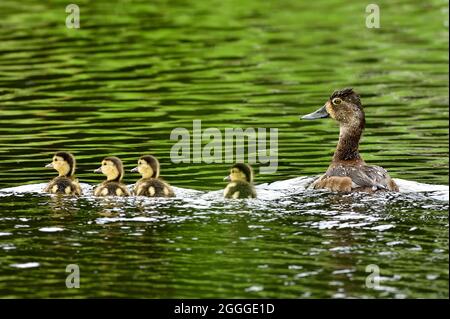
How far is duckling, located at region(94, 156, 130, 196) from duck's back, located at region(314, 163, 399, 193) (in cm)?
188

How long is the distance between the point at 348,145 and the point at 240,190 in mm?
1785

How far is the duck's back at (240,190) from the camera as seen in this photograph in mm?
12234

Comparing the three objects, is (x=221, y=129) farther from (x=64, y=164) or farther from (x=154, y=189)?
(x=154, y=189)

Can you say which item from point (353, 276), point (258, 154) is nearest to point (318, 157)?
point (258, 154)

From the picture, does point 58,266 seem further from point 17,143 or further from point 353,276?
point 17,143

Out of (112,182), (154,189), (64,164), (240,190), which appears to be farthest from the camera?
(64,164)

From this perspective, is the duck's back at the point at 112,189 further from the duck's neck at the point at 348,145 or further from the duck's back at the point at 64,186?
the duck's neck at the point at 348,145

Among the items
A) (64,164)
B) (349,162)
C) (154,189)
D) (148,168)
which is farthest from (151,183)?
(349,162)

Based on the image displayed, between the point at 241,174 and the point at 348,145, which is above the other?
the point at 348,145

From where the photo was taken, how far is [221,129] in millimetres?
17156

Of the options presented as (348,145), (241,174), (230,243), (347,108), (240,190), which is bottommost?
(230,243)

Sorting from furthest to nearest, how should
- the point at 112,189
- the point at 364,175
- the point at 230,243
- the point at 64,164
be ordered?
the point at 64,164
the point at 364,175
the point at 112,189
the point at 230,243

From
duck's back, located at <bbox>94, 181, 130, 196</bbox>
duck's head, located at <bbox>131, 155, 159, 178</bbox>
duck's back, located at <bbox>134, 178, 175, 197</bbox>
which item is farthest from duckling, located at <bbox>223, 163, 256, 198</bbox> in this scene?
duck's back, located at <bbox>94, 181, 130, 196</bbox>

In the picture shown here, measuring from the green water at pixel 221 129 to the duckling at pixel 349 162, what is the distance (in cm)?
40
